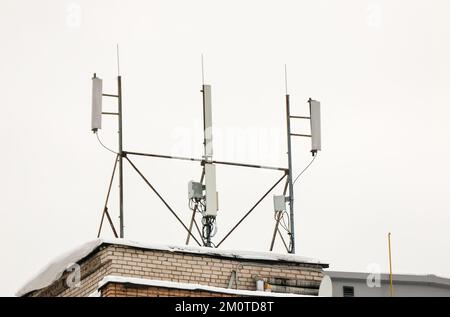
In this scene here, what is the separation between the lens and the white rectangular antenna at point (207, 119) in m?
39.2

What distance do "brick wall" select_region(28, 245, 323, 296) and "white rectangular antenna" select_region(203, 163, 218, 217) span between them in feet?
5.85

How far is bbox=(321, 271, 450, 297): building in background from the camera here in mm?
39500

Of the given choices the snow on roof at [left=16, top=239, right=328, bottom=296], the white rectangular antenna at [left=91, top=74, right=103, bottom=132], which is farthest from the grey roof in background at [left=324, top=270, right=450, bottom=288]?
the white rectangular antenna at [left=91, top=74, right=103, bottom=132]

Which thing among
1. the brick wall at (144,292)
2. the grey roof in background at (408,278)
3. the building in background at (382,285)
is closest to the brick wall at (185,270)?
the building in background at (382,285)

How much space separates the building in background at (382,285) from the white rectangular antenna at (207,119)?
417 centimetres

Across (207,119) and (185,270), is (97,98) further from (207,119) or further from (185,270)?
(185,270)

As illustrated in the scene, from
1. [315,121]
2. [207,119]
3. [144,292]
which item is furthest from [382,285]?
[144,292]

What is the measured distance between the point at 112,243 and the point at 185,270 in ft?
6.35

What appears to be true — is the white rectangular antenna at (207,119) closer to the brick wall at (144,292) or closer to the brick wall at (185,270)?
the brick wall at (185,270)

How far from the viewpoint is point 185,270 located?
36250 mm

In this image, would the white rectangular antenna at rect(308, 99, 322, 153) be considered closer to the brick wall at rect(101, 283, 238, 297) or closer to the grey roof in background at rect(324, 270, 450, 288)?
the grey roof in background at rect(324, 270, 450, 288)
